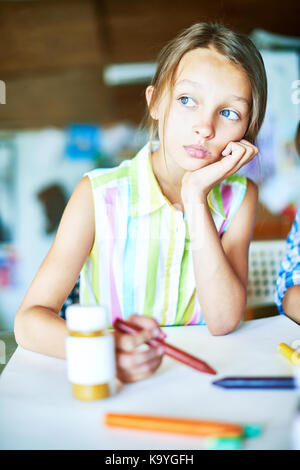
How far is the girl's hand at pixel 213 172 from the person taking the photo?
630 millimetres

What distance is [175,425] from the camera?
1.06 ft

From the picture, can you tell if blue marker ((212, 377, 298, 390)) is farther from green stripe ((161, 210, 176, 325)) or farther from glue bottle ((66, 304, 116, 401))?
green stripe ((161, 210, 176, 325))

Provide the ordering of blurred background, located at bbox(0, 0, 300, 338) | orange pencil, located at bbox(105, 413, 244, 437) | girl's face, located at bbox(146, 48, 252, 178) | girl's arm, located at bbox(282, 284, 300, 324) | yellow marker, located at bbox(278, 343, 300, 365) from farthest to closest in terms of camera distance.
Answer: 1. blurred background, located at bbox(0, 0, 300, 338)
2. girl's arm, located at bbox(282, 284, 300, 324)
3. girl's face, located at bbox(146, 48, 252, 178)
4. yellow marker, located at bbox(278, 343, 300, 365)
5. orange pencil, located at bbox(105, 413, 244, 437)

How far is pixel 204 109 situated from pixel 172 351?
0.98 feet

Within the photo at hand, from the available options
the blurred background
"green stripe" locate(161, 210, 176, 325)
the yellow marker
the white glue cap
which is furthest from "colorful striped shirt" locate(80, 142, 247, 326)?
the blurred background

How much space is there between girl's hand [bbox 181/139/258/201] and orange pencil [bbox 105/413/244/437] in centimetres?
34

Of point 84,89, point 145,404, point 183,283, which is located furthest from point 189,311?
point 84,89

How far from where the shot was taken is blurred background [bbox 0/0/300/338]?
2.26 m

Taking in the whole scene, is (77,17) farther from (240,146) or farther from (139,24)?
(240,146)

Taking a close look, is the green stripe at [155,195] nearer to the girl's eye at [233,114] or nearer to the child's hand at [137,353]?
the girl's eye at [233,114]

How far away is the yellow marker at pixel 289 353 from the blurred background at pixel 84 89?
1.70 m

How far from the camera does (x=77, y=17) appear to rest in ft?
7.51

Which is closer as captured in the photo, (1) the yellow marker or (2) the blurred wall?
(1) the yellow marker

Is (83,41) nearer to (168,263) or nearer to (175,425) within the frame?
(168,263)
